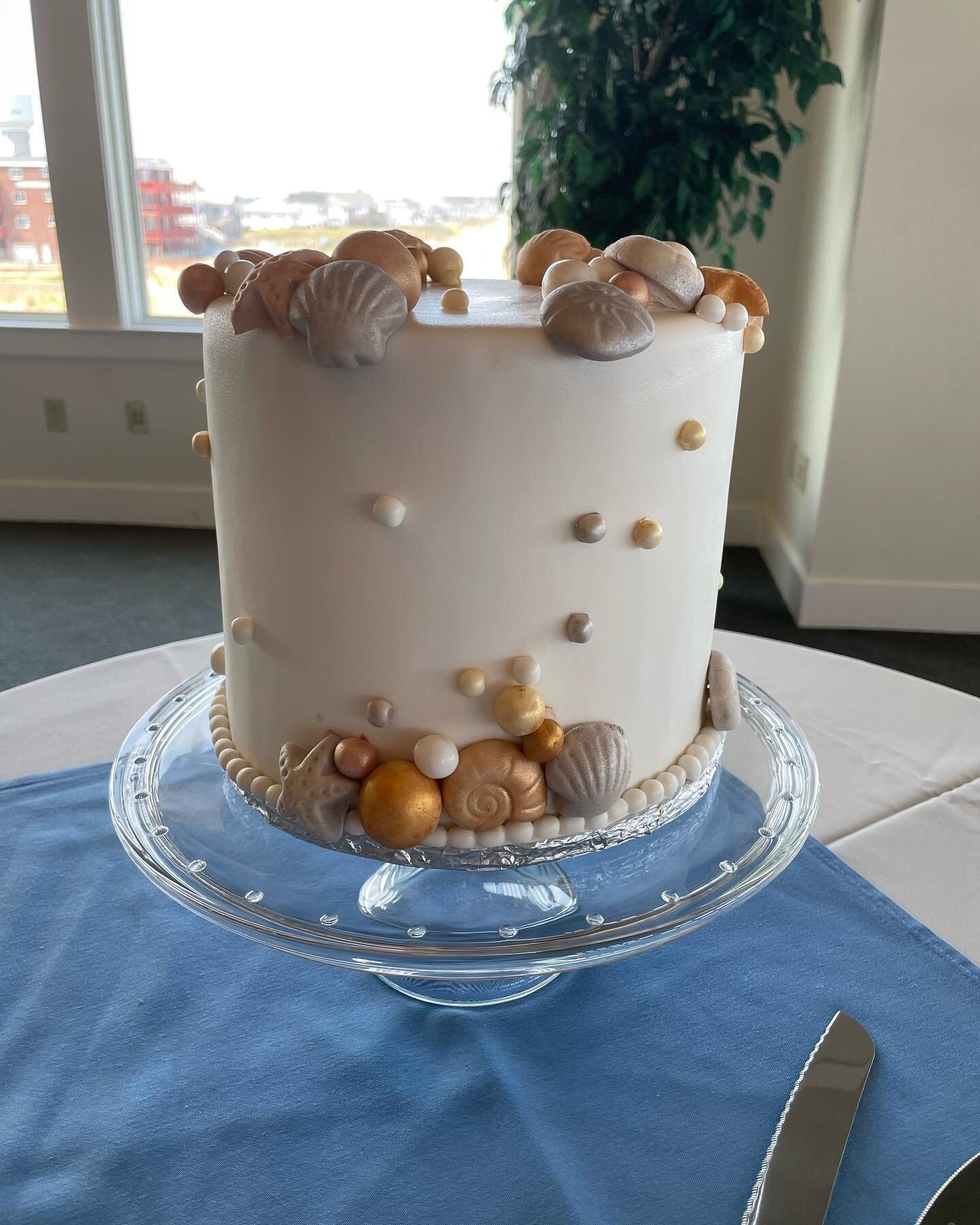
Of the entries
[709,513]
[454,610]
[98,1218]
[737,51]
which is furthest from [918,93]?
[98,1218]

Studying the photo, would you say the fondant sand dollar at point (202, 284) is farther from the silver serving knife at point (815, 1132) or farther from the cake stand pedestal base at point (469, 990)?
the silver serving knife at point (815, 1132)

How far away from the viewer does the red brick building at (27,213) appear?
3.21m

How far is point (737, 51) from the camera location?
2254 millimetres

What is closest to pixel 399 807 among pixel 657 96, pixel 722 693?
pixel 722 693

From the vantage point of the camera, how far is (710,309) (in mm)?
622

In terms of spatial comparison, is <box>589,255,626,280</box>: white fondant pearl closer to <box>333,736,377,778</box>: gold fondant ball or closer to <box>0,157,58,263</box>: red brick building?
<box>333,736,377,778</box>: gold fondant ball

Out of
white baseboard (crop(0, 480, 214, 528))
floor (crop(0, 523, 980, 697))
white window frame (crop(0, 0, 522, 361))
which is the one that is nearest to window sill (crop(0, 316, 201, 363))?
white window frame (crop(0, 0, 522, 361))

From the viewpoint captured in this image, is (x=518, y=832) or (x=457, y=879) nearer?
(x=518, y=832)

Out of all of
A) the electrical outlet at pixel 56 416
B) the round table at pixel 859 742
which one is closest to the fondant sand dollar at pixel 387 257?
the round table at pixel 859 742

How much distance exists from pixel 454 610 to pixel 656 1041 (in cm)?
29

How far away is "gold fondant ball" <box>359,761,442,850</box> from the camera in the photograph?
1.95 ft

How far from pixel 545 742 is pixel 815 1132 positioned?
0.26 meters

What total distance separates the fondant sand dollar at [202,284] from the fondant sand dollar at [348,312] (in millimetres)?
134

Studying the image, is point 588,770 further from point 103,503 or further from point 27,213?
point 27,213
